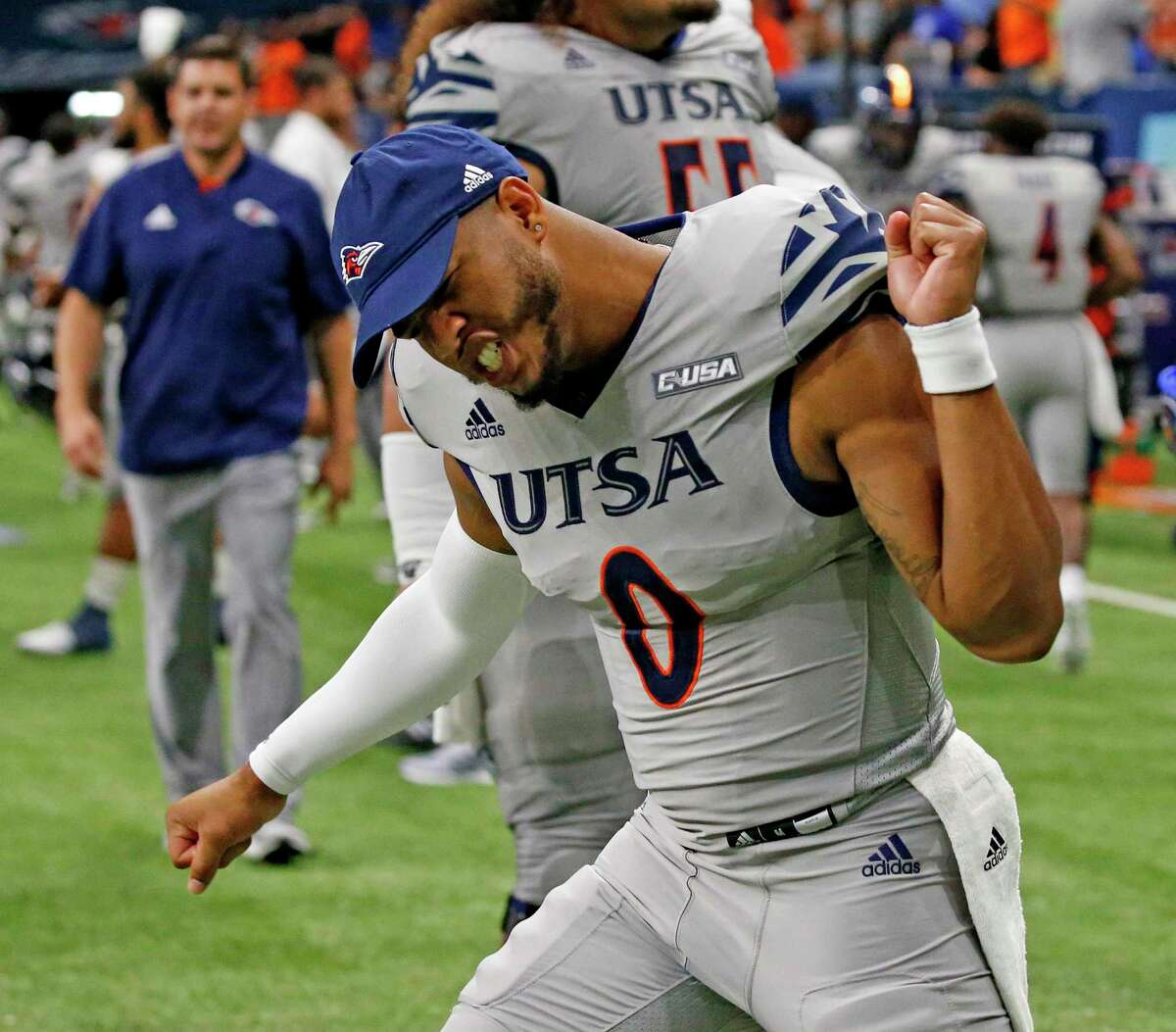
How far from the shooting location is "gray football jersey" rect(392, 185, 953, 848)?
2322mm

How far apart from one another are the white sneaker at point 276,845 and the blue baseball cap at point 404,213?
3.51 meters

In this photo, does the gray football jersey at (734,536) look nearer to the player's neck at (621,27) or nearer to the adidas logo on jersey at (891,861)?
the adidas logo on jersey at (891,861)

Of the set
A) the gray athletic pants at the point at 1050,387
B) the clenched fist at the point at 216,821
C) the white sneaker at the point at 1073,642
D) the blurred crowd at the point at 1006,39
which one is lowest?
the blurred crowd at the point at 1006,39

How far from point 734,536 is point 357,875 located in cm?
349

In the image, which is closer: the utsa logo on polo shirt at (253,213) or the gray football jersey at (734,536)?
the gray football jersey at (734,536)

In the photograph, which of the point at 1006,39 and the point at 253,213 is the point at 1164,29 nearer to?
the point at 1006,39

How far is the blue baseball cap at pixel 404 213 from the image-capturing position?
2.23 meters

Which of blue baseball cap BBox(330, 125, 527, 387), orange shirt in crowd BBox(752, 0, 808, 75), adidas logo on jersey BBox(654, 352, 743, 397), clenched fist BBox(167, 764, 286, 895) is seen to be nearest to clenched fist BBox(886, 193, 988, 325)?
adidas logo on jersey BBox(654, 352, 743, 397)

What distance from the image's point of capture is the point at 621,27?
3645 millimetres

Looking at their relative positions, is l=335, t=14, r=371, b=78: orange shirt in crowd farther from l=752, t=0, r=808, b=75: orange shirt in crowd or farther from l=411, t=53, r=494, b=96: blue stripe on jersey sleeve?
l=411, t=53, r=494, b=96: blue stripe on jersey sleeve

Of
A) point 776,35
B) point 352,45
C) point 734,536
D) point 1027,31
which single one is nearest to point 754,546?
point 734,536

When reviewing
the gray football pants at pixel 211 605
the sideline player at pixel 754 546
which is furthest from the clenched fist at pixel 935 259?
the gray football pants at pixel 211 605

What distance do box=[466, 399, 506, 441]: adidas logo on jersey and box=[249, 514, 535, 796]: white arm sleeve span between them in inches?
9.5

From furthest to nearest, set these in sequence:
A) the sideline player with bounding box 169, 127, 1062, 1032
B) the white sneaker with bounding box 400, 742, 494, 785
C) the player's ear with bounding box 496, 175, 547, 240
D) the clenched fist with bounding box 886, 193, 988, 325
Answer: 1. the white sneaker with bounding box 400, 742, 494, 785
2. the player's ear with bounding box 496, 175, 547, 240
3. the sideline player with bounding box 169, 127, 1062, 1032
4. the clenched fist with bounding box 886, 193, 988, 325
